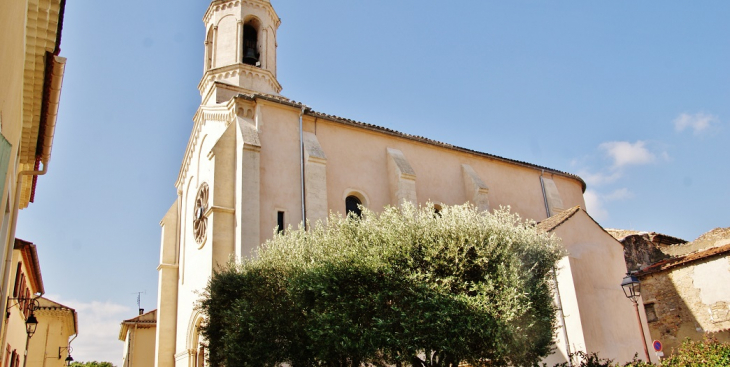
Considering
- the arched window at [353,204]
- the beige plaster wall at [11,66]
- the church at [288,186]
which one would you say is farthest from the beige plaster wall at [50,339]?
the beige plaster wall at [11,66]

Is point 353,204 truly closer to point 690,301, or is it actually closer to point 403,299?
point 403,299

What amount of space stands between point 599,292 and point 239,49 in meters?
17.2

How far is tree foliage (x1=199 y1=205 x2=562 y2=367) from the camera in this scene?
10633mm

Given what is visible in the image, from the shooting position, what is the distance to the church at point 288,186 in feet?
57.7

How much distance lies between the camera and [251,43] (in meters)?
24.7

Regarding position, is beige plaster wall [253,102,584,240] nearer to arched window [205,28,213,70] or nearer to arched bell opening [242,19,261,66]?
arched bell opening [242,19,261,66]

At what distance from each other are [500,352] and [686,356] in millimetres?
4085

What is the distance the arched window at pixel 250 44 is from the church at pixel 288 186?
5 cm

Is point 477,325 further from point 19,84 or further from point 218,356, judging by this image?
point 19,84

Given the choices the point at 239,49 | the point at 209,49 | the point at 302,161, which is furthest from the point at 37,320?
the point at 302,161

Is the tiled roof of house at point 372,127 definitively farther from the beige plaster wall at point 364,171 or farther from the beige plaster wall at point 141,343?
the beige plaster wall at point 141,343

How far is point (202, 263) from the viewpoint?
19047 millimetres

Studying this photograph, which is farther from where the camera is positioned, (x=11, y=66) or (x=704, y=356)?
(x=704, y=356)

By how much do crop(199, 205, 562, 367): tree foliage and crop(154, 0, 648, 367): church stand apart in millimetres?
4488
